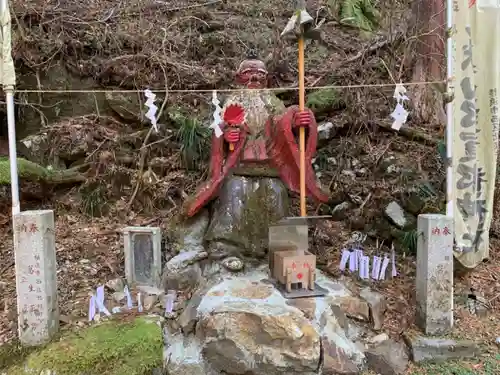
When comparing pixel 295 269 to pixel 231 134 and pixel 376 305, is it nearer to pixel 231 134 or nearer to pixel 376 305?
pixel 376 305

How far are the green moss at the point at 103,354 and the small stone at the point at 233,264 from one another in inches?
36.3

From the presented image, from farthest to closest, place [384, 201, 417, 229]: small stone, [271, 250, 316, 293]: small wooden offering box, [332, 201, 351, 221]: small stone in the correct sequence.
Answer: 1. [332, 201, 351, 221]: small stone
2. [384, 201, 417, 229]: small stone
3. [271, 250, 316, 293]: small wooden offering box

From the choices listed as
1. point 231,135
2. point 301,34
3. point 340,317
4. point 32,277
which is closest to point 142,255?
point 32,277

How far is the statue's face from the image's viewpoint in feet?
12.7

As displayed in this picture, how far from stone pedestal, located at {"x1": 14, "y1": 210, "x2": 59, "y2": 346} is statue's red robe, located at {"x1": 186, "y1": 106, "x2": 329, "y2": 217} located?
4.43ft

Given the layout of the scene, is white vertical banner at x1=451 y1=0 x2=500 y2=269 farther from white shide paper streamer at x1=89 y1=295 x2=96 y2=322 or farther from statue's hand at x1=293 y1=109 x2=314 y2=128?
white shide paper streamer at x1=89 y1=295 x2=96 y2=322

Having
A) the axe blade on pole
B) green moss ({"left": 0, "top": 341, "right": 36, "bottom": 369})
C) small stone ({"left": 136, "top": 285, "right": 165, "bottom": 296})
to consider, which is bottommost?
green moss ({"left": 0, "top": 341, "right": 36, "bottom": 369})

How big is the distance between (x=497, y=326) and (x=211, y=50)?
6.08 m

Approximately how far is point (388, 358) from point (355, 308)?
0.47 m

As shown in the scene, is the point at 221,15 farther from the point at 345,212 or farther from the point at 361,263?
the point at 361,263

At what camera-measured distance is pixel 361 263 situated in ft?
13.1

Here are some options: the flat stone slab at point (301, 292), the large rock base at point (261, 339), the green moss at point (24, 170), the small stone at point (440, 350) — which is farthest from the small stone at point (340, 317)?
the green moss at point (24, 170)

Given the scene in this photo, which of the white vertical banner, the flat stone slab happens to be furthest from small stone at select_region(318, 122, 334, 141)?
the flat stone slab

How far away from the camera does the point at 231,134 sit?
12.2ft
